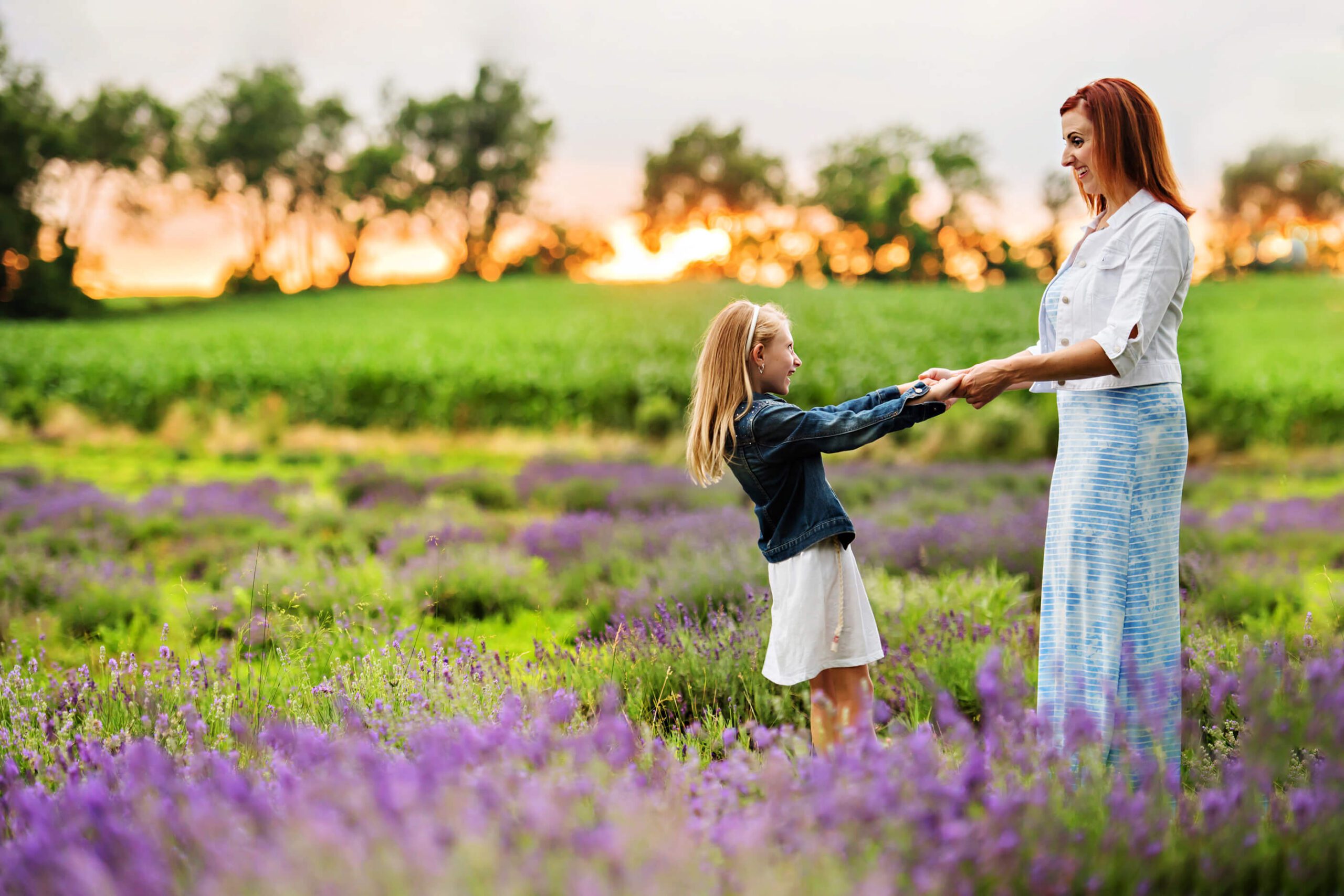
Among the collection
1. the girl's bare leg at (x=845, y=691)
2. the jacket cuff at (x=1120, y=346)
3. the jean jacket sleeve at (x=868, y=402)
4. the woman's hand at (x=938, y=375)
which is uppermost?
the jacket cuff at (x=1120, y=346)

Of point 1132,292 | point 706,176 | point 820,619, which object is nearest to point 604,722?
point 820,619

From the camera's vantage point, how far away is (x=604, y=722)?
5.41 ft

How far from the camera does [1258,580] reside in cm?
457

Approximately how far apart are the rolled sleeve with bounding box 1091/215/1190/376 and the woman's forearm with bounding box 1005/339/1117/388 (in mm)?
18

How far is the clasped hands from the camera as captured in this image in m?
2.47

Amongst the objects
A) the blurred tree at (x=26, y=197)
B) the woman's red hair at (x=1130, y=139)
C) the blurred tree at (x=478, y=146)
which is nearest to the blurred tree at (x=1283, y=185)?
the blurred tree at (x=478, y=146)

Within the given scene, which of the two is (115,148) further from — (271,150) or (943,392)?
(943,392)

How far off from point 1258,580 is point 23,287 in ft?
119

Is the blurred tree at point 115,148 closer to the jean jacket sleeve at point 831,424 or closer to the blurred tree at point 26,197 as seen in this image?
the blurred tree at point 26,197

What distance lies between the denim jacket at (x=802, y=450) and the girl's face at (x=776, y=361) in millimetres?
60

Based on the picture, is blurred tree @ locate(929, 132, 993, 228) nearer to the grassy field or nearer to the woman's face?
the grassy field

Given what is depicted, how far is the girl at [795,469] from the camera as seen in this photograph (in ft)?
8.39

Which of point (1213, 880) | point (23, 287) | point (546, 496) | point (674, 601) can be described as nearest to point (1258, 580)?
point (674, 601)

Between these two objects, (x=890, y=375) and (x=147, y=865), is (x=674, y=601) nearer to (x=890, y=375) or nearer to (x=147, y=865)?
(x=147, y=865)
